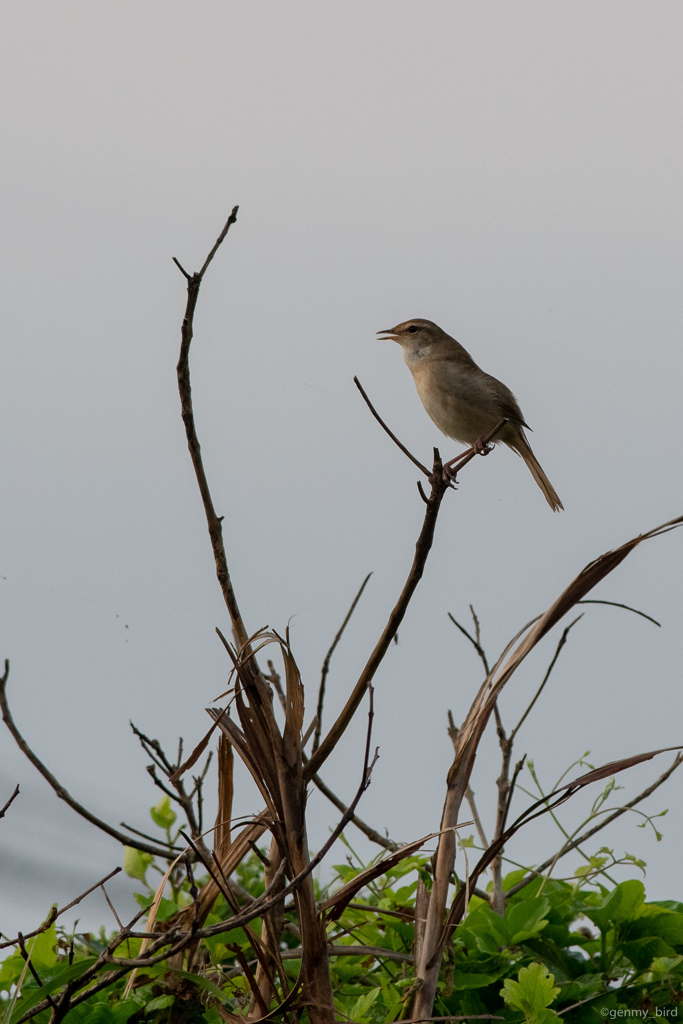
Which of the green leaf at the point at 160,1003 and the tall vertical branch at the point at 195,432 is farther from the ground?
the tall vertical branch at the point at 195,432

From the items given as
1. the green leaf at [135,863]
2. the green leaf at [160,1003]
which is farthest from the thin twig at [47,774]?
the green leaf at [135,863]

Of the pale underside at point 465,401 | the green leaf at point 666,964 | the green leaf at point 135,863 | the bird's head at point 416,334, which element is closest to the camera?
the green leaf at point 666,964

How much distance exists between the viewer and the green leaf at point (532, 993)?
43.0 inches

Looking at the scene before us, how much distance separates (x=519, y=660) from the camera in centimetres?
114

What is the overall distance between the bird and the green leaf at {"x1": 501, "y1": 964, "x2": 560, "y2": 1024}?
75.0 inches

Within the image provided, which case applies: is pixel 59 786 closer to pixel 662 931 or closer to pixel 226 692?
pixel 226 692

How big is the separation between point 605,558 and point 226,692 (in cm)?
50

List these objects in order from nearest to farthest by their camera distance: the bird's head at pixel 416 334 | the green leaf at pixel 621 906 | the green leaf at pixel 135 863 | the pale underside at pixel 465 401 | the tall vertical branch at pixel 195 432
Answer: the tall vertical branch at pixel 195 432 → the green leaf at pixel 621 906 → the green leaf at pixel 135 863 → the pale underside at pixel 465 401 → the bird's head at pixel 416 334

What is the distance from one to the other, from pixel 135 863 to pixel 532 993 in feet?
3.34

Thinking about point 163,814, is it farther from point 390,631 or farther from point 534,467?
point 534,467

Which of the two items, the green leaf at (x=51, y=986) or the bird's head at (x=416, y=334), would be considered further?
the bird's head at (x=416, y=334)

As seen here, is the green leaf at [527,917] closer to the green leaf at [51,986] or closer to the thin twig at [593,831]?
the thin twig at [593,831]

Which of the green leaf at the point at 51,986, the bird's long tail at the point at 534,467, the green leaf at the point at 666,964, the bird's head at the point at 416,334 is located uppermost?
the bird's head at the point at 416,334

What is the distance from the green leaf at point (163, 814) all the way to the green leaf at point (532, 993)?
39.2 inches
